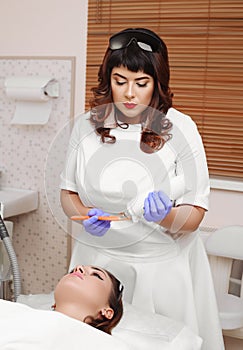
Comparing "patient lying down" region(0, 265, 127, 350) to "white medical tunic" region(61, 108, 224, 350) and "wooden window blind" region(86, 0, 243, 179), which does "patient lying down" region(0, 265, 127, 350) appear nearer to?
"white medical tunic" region(61, 108, 224, 350)

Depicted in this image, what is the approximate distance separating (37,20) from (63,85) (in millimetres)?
338

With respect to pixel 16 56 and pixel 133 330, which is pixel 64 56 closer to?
pixel 16 56

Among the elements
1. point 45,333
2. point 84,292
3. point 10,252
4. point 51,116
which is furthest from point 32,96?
point 45,333

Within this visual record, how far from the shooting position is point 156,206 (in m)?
1.57

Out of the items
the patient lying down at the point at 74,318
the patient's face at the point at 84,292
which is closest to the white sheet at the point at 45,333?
the patient lying down at the point at 74,318

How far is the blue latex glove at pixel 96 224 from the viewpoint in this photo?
1623mm

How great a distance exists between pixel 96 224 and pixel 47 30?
4.75 ft

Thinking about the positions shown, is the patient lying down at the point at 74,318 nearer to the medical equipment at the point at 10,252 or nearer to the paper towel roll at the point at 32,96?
the medical equipment at the point at 10,252

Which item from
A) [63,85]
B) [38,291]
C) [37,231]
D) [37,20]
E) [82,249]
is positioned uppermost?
[37,20]

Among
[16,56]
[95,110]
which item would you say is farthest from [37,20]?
[95,110]

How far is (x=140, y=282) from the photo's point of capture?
175 centimetres

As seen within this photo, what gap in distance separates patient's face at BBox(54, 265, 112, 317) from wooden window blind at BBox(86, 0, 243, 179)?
102 cm

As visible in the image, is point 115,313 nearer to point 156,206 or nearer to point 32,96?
point 156,206

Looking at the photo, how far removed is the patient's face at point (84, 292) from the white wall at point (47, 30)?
4.20 feet
